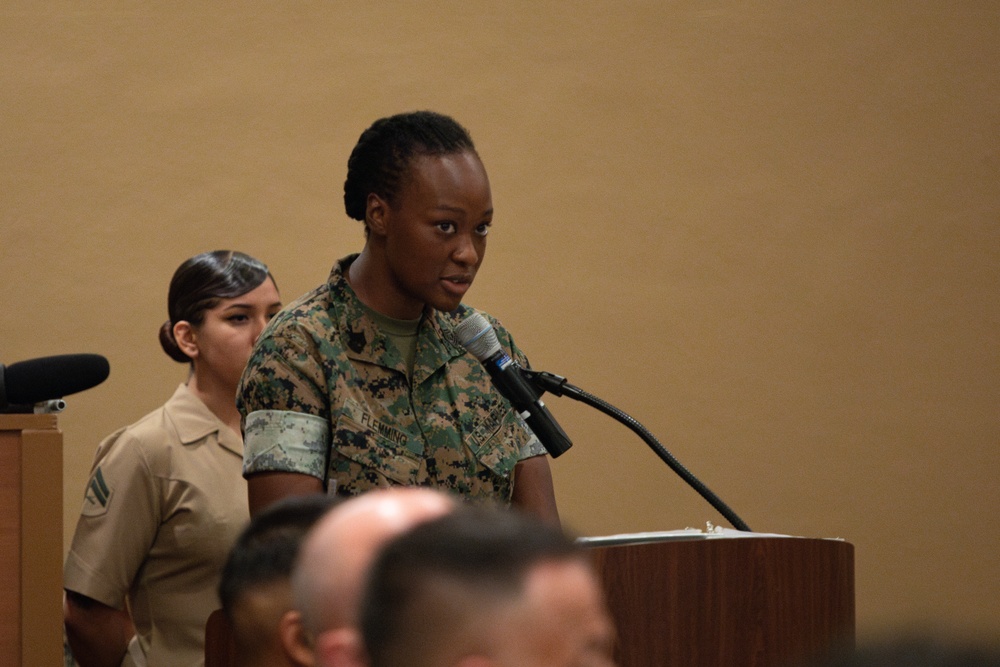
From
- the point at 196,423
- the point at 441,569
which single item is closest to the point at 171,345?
the point at 196,423

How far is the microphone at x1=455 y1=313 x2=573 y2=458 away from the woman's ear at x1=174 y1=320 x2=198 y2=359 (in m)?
0.91

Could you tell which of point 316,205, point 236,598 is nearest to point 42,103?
point 316,205

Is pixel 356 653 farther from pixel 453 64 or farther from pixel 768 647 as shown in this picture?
pixel 453 64

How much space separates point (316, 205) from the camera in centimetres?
336

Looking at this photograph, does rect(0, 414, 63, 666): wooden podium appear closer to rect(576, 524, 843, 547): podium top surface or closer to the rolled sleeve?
the rolled sleeve

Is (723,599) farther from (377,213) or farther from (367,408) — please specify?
(377,213)

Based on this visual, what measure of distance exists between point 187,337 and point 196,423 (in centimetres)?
19

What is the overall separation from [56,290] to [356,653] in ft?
8.12

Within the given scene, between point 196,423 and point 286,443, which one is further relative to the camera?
point 196,423

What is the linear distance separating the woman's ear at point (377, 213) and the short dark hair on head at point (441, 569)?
41.3 inches

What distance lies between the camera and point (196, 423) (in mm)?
2529

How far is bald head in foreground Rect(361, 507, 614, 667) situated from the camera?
833 millimetres

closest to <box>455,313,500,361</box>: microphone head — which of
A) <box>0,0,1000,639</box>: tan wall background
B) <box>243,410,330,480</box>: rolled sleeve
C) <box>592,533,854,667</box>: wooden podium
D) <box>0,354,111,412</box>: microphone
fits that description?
<box>243,410,330,480</box>: rolled sleeve

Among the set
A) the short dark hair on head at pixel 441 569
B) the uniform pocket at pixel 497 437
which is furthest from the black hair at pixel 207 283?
the short dark hair on head at pixel 441 569
